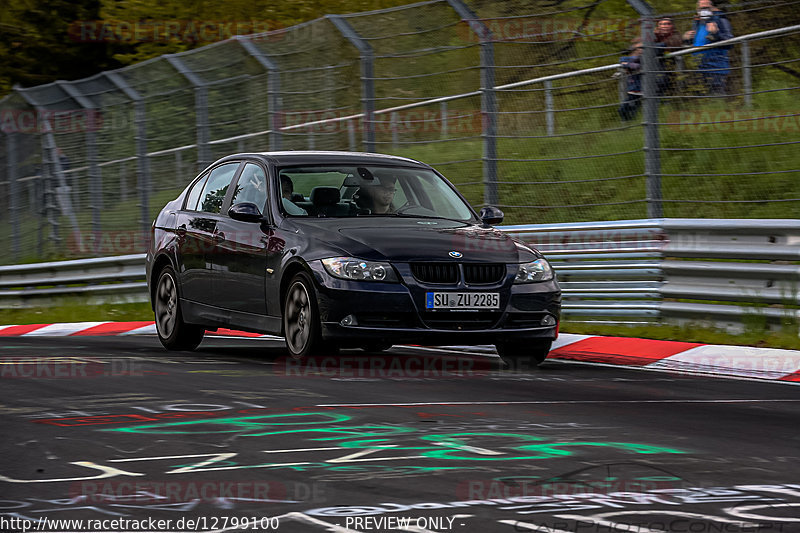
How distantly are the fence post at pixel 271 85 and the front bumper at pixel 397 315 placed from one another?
7.73 metres

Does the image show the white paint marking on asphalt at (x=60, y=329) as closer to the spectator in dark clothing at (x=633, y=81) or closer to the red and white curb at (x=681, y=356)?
the red and white curb at (x=681, y=356)

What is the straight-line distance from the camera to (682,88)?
12984 millimetres

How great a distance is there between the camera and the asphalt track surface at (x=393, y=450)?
4992mm

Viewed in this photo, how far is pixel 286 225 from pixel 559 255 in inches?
151

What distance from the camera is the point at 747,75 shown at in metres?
12.6

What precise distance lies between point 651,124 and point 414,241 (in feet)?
12.4

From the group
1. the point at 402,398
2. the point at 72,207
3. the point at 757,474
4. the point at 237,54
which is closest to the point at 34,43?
the point at 72,207

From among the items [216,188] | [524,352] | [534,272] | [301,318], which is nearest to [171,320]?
[216,188]

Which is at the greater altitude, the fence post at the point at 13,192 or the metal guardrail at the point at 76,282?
the fence post at the point at 13,192

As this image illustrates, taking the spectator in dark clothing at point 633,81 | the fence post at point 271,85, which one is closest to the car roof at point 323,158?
the spectator in dark clothing at point 633,81

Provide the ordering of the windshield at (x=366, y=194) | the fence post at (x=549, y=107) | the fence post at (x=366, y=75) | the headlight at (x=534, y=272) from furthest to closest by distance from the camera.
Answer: the fence post at (x=366, y=75), the fence post at (x=549, y=107), the windshield at (x=366, y=194), the headlight at (x=534, y=272)

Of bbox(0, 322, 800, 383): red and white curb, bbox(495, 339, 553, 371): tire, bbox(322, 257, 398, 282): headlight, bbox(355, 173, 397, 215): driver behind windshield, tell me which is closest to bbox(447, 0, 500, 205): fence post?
bbox(0, 322, 800, 383): red and white curb

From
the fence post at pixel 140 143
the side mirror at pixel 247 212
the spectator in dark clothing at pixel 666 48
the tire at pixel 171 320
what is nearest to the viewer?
the side mirror at pixel 247 212

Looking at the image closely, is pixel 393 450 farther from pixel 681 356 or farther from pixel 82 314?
pixel 82 314
